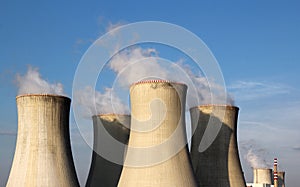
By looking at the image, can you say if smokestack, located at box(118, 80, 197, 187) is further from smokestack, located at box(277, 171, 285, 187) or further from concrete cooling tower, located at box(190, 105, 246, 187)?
smokestack, located at box(277, 171, 285, 187)

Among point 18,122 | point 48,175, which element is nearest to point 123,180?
point 48,175

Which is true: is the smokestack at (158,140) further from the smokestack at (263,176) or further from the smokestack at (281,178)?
the smokestack at (281,178)

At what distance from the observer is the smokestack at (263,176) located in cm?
3228

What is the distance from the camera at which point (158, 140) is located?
16.8m

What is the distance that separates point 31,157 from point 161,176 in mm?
4386

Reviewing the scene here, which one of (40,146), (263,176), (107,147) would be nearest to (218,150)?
(107,147)

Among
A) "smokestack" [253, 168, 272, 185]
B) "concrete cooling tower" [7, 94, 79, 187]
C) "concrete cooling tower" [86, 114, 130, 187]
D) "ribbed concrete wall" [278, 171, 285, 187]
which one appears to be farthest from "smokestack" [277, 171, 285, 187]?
"concrete cooling tower" [7, 94, 79, 187]

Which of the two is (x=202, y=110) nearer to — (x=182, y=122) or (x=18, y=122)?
(x=182, y=122)

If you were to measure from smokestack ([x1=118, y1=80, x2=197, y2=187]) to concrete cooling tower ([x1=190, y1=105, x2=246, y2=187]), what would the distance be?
13.1 ft

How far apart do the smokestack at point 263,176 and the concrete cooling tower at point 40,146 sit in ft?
59.6

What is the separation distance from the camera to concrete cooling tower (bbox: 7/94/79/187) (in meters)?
16.5

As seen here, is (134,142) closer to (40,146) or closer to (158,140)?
(158,140)

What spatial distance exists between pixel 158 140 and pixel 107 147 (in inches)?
224

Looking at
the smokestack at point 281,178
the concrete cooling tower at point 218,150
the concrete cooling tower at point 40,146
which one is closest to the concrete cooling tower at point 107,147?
the concrete cooling tower at point 218,150
